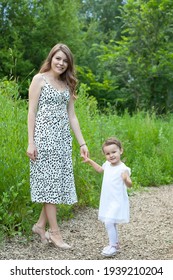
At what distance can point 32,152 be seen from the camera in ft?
14.8

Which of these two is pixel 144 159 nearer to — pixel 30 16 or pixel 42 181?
pixel 42 181

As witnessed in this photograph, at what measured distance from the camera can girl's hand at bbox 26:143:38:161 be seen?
4512mm

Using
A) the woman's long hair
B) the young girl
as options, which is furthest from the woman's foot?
the woman's long hair

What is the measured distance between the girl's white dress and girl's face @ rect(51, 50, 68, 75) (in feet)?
3.11

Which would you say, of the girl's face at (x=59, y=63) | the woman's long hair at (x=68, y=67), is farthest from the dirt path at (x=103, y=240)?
the girl's face at (x=59, y=63)

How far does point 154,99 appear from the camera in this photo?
19.6 meters

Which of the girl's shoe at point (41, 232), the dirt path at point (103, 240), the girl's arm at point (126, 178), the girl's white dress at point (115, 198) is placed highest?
the girl's arm at point (126, 178)

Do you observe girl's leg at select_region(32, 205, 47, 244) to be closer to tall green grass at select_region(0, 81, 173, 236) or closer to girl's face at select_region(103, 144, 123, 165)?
tall green grass at select_region(0, 81, 173, 236)

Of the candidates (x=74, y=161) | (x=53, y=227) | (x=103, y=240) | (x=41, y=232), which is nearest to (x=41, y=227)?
(x=41, y=232)

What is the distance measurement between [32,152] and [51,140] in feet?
0.62

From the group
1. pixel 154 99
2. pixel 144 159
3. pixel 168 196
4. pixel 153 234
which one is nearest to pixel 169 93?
pixel 154 99

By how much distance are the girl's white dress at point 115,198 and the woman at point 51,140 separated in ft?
1.37

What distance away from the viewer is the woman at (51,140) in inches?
180

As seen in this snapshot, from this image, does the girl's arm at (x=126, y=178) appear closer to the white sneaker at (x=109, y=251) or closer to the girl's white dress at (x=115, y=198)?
the girl's white dress at (x=115, y=198)
